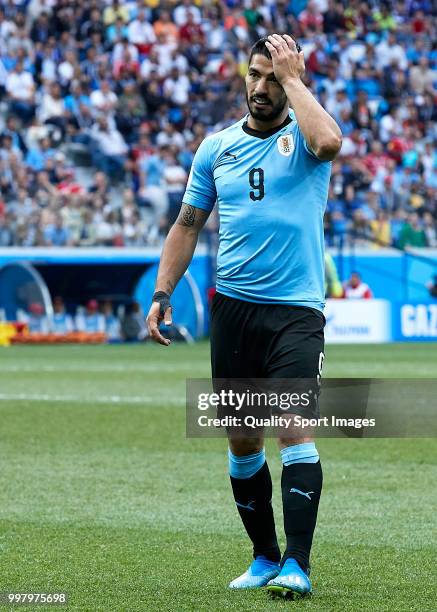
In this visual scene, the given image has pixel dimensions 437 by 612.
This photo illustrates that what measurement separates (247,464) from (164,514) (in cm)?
185

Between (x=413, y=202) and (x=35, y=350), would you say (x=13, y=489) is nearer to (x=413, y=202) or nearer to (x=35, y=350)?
(x=35, y=350)

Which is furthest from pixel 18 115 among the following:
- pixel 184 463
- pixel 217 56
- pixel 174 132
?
pixel 184 463

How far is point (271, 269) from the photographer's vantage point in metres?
5.23

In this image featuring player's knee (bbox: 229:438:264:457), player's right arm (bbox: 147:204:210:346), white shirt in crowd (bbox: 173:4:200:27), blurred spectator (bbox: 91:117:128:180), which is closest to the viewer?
player's knee (bbox: 229:438:264:457)

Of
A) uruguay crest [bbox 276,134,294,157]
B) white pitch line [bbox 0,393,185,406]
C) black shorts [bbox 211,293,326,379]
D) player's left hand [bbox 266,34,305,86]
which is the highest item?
player's left hand [bbox 266,34,305,86]

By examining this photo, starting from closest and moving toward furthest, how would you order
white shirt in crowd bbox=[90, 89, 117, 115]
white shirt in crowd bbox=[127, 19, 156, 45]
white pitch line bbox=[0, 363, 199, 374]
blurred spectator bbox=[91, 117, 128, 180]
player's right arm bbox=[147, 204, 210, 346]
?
player's right arm bbox=[147, 204, 210, 346]
white pitch line bbox=[0, 363, 199, 374]
blurred spectator bbox=[91, 117, 128, 180]
white shirt in crowd bbox=[90, 89, 117, 115]
white shirt in crowd bbox=[127, 19, 156, 45]

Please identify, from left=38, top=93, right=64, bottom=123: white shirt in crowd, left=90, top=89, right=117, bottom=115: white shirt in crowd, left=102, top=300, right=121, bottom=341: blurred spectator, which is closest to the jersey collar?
left=102, top=300, right=121, bottom=341: blurred spectator

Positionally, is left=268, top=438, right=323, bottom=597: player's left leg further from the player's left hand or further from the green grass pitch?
the player's left hand

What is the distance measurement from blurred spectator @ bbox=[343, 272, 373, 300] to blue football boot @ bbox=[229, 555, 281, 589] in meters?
18.8

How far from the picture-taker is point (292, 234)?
5.21 meters

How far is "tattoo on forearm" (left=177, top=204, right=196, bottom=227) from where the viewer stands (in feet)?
18.3

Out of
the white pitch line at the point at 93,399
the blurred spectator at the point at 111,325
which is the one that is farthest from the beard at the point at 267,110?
the blurred spectator at the point at 111,325

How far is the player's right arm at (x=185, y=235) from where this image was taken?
5.45 m

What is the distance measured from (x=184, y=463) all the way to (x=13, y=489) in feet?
5.36
